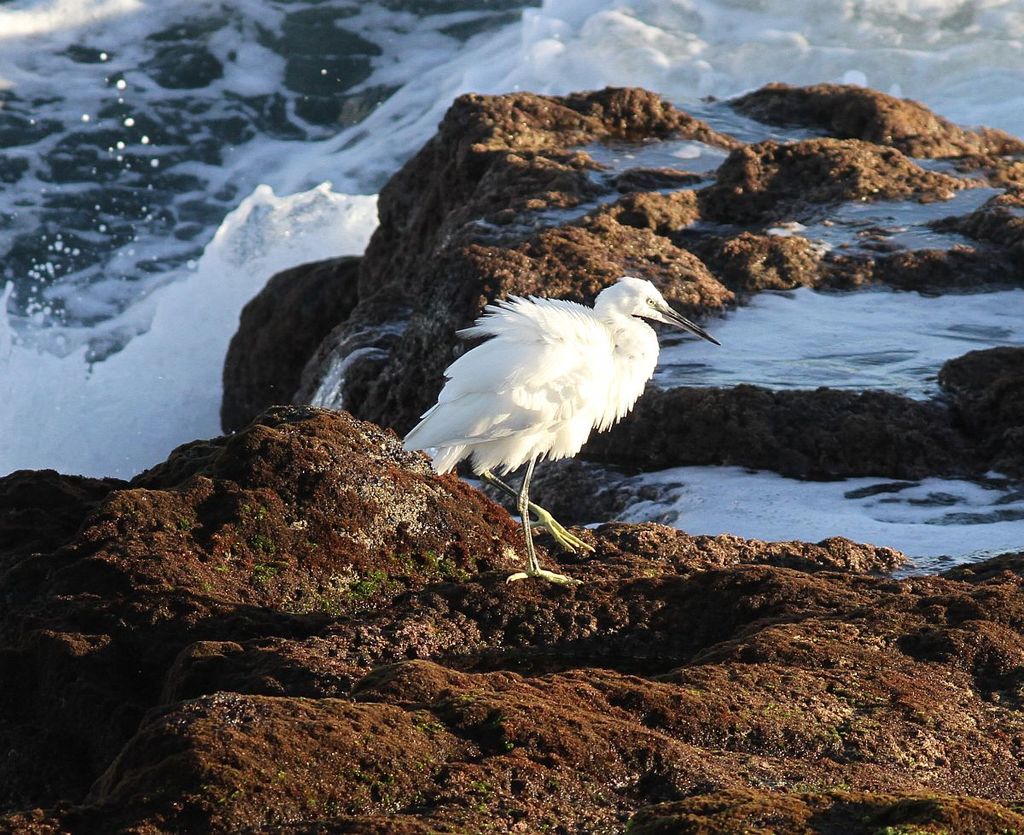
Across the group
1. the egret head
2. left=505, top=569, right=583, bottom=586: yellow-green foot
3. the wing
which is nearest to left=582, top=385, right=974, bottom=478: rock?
the egret head

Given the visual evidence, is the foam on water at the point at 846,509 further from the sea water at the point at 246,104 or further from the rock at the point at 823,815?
the sea water at the point at 246,104

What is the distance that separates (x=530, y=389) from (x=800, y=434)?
2.33m

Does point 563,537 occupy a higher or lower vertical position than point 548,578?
lower

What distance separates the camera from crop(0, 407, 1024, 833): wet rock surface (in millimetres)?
3264

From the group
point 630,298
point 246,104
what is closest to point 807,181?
point 630,298

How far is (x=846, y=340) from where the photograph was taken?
374 inches

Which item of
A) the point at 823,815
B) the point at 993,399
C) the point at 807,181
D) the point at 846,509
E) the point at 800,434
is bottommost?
the point at 846,509

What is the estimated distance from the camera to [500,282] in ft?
30.1

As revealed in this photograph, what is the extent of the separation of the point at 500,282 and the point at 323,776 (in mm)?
6151

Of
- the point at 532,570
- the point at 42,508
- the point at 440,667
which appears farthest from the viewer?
the point at 42,508

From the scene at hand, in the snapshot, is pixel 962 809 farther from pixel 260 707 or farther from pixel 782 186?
pixel 782 186

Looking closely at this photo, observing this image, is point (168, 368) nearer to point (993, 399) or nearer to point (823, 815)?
point (993, 399)

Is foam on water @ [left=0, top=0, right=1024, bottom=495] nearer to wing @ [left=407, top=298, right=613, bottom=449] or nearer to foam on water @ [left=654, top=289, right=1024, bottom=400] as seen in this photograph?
foam on water @ [left=654, top=289, right=1024, bottom=400]

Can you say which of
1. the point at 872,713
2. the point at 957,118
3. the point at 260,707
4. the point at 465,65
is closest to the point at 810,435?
the point at 872,713
